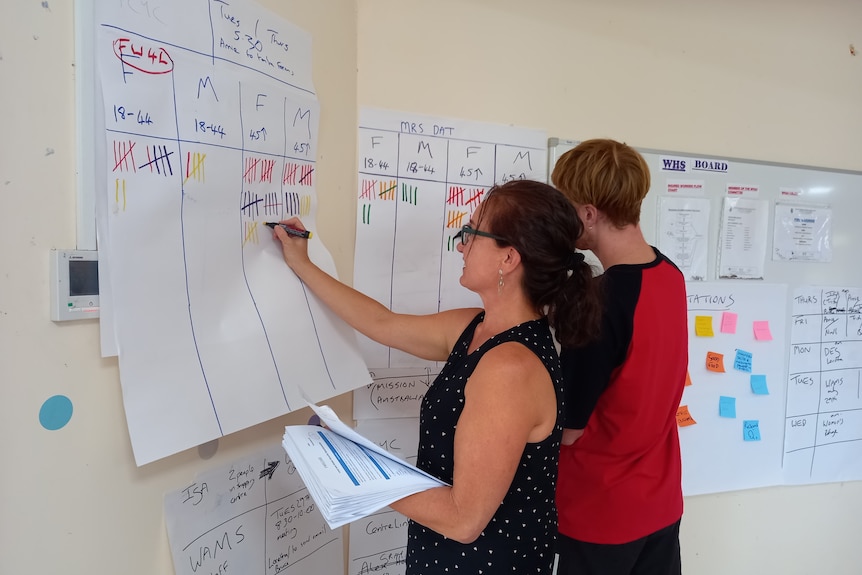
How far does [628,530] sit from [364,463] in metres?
0.74

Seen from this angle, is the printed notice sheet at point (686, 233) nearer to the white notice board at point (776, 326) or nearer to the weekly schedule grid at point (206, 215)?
the white notice board at point (776, 326)

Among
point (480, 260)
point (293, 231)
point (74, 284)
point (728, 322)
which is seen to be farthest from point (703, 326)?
point (74, 284)

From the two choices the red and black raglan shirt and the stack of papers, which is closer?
the stack of papers

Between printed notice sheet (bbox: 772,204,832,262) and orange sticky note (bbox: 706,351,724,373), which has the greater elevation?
printed notice sheet (bbox: 772,204,832,262)

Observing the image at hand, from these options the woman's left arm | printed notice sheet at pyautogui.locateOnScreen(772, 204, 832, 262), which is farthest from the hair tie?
printed notice sheet at pyautogui.locateOnScreen(772, 204, 832, 262)

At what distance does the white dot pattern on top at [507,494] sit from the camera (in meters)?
0.93

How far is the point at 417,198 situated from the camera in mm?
1513

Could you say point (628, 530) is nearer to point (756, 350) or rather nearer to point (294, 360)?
point (294, 360)

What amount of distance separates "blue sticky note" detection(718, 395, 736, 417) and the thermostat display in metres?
1.94

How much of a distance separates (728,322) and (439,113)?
4.21 feet

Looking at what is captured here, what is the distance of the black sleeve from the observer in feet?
3.75

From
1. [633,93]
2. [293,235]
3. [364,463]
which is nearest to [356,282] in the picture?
[293,235]

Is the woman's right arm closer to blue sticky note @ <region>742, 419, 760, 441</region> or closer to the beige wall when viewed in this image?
the beige wall

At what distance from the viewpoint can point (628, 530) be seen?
123 centimetres
